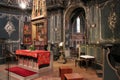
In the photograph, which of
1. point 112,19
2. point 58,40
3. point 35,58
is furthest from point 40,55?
point 58,40

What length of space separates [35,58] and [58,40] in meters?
6.28

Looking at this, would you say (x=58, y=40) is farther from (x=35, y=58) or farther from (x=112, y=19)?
(x=112, y=19)

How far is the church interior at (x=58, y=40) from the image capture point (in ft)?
20.6

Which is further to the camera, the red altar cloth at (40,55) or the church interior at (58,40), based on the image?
the red altar cloth at (40,55)

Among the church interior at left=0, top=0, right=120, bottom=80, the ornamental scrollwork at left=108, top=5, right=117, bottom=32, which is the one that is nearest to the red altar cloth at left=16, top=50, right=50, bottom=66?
the church interior at left=0, top=0, right=120, bottom=80

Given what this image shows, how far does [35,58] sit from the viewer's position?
286 inches

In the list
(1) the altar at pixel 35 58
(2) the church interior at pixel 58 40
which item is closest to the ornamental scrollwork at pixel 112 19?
(2) the church interior at pixel 58 40

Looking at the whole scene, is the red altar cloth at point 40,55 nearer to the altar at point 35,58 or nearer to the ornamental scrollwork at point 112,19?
the altar at point 35,58

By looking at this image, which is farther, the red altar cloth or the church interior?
the red altar cloth

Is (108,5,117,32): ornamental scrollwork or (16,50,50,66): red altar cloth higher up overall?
(108,5,117,32): ornamental scrollwork

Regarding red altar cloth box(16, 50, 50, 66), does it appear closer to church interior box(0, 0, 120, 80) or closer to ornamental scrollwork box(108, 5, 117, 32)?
church interior box(0, 0, 120, 80)

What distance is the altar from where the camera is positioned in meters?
7.10

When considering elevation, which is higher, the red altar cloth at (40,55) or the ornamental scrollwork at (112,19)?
the ornamental scrollwork at (112,19)

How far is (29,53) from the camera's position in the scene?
741 cm
